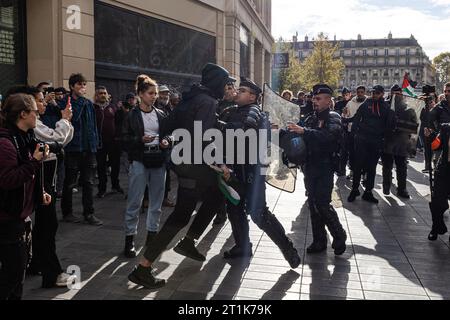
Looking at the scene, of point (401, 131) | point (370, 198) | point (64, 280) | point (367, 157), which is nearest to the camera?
point (64, 280)

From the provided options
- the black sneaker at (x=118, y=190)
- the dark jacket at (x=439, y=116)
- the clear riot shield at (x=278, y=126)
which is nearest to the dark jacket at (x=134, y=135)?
the clear riot shield at (x=278, y=126)

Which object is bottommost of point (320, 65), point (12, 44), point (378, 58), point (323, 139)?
point (323, 139)

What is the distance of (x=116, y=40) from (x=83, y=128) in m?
6.03

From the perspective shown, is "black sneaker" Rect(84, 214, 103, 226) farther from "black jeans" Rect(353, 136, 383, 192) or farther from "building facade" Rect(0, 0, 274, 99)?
"black jeans" Rect(353, 136, 383, 192)

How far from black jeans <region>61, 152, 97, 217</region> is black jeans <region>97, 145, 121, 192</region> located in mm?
1903

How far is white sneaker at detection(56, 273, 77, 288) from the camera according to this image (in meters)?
4.10

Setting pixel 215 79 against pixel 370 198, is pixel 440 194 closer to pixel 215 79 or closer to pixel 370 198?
pixel 370 198

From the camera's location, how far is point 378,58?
132 meters

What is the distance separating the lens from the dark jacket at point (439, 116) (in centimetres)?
650

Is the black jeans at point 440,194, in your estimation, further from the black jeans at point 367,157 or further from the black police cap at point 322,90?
the black jeans at point 367,157

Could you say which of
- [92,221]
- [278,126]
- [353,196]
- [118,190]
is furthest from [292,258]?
[118,190]

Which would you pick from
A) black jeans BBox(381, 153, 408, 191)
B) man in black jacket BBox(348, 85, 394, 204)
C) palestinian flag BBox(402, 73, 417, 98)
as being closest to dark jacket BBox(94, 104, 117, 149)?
man in black jacket BBox(348, 85, 394, 204)

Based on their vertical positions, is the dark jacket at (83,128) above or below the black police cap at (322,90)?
below

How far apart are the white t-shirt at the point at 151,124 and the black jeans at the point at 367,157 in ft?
14.8
